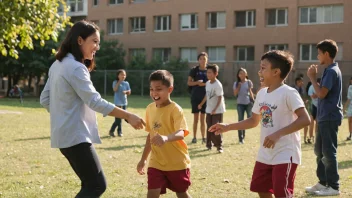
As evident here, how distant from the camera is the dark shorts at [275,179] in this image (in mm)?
5598

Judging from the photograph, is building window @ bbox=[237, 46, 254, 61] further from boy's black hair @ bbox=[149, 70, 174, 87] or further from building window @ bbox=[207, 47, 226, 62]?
boy's black hair @ bbox=[149, 70, 174, 87]

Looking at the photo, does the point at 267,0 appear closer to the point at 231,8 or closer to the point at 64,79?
the point at 231,8

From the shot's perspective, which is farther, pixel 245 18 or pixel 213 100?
pixel 245 18

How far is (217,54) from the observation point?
51.7 metres

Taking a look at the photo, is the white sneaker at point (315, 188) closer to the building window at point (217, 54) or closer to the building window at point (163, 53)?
the building window at point (217, 54)

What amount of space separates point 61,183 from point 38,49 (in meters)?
43.7

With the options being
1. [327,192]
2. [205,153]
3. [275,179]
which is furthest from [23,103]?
[275,179]

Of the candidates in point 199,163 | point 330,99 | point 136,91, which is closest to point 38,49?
point 136,91

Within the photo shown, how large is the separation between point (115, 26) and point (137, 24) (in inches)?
115

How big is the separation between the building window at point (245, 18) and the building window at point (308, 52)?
4.87 metres

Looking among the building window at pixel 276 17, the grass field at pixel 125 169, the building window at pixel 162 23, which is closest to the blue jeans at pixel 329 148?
the grass field at pixel 125 169

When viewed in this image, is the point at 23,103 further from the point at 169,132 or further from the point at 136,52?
the point at 169,132

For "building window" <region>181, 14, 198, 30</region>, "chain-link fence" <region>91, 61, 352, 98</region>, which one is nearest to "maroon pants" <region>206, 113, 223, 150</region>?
"chain-link fence" <region>91, 61, 352, 98</region>

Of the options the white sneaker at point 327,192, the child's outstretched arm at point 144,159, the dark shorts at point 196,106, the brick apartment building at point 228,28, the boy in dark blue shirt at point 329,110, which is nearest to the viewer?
the child's outstretched arm at point 144,159
